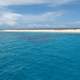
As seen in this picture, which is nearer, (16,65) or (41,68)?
(41,68)

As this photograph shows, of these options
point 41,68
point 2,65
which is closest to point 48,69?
point 41,68

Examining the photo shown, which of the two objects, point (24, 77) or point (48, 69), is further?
point (48, 69)

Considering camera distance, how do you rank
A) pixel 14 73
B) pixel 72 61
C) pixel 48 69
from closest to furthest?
pixel 14 73 < pixel 48 69 < pixel 72 61

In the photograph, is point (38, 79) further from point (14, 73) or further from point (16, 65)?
point (16, 65)

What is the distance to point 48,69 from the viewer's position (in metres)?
9.70

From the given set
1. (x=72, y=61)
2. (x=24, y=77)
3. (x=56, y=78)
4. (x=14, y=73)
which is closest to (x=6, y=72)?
(x=14, y=73)

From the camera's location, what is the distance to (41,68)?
9.90m

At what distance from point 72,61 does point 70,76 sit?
297 cm

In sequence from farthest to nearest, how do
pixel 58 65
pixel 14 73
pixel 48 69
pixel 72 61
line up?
pixel 72 61, pixel 58 65, pixel 48 69, pixel 14 73

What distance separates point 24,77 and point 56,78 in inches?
56.7

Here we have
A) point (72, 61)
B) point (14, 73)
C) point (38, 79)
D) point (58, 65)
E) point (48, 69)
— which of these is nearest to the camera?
point (38, 79)

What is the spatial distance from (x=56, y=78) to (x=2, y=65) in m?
3.55

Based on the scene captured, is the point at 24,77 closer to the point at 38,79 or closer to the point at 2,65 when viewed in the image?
the point at 38,79

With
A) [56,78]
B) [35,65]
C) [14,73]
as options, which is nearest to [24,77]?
[14,73]
